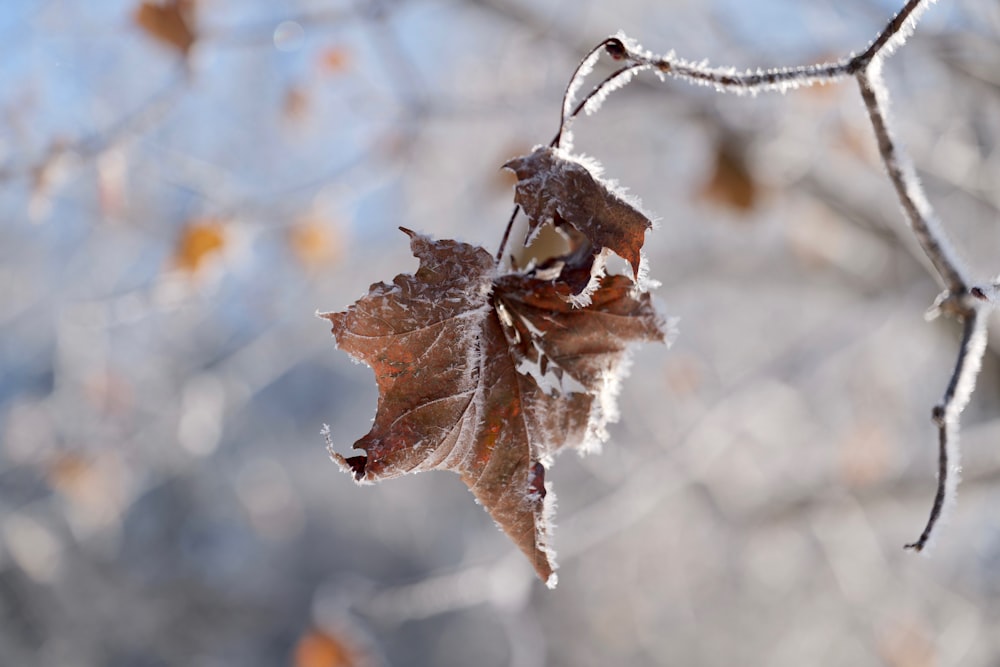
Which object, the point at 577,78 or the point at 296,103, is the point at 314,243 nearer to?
the point at 296,103

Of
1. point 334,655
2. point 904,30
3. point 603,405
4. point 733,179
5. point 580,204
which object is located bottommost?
point 334,655

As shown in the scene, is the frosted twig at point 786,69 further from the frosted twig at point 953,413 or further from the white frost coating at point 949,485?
the white frost coating at point 949,485

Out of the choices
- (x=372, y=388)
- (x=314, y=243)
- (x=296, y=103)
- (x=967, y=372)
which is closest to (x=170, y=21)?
(x=314, y=243)

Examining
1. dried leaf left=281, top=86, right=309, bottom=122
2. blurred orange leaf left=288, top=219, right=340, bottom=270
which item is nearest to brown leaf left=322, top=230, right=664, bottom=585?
blurred orange leaf left=288, top=219, right=340, bottom=270

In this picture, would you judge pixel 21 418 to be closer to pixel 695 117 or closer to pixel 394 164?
pixel 394 164

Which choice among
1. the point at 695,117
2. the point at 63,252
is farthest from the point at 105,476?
the point at 695,117

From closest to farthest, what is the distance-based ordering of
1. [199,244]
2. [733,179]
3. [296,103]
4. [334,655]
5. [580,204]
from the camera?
[580,204] < [199,244] < [733,179] < [334,655] < [296,103]
